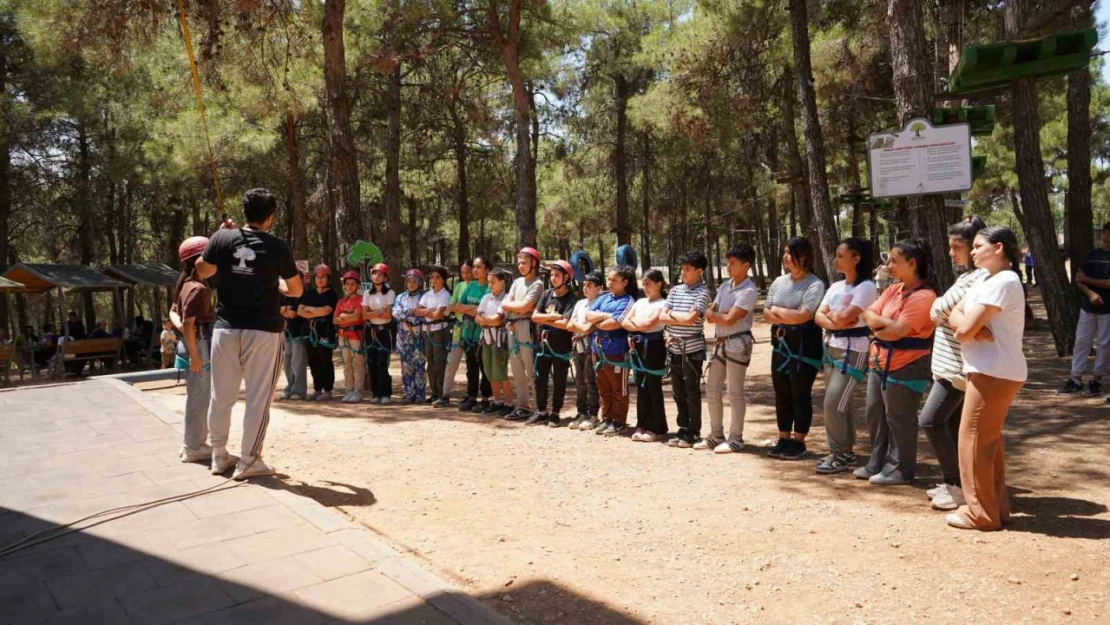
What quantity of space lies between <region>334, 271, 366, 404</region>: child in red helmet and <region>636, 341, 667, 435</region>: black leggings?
397 cm

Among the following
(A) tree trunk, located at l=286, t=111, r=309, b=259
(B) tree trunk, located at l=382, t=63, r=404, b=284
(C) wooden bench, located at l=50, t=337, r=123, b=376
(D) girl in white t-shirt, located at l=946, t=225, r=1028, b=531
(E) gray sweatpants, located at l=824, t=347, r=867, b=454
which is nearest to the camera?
(D) girl in white t-shirt, located at l=946, t=225, r=1028, b=531

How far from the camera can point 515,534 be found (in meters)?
4.17

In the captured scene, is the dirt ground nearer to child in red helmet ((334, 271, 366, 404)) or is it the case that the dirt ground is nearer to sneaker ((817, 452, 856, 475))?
sneaker ((817, 452, 856, 475))

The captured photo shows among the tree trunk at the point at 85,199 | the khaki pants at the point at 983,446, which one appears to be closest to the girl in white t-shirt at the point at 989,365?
the khaki pants at the point at 983,446

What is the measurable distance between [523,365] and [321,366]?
3.04 m

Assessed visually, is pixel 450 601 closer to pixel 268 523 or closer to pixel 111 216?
pixel 268 523

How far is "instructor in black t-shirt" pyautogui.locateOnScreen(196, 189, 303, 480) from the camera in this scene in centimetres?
484

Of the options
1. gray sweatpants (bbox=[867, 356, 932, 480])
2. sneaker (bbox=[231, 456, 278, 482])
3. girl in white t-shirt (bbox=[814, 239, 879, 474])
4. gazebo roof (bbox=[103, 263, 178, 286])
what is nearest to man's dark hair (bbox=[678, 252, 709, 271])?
girl in white t-shirt (bbox=[814, 239, 879, 474])

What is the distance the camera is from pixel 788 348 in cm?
560

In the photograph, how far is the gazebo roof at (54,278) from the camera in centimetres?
1591

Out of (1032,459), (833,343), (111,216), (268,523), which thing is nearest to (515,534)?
(268,523)

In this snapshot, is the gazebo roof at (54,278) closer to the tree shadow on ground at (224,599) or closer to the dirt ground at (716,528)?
the dirt ground at (716,528)

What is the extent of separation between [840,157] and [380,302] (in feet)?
55.7

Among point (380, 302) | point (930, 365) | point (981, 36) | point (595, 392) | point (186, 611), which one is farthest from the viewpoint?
point (981, 36)
